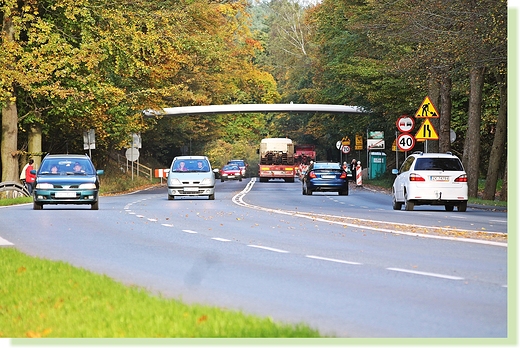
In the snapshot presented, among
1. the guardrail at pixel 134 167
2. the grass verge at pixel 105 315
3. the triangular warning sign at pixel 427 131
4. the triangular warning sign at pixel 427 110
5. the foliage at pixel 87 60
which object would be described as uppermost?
the foliage at pixel 87 60

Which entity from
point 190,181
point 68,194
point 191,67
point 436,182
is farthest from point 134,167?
point 436,182

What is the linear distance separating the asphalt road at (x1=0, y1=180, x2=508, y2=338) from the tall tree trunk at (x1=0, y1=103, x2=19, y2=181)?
18.9 m

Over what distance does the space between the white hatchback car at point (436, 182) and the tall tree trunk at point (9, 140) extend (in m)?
19.2

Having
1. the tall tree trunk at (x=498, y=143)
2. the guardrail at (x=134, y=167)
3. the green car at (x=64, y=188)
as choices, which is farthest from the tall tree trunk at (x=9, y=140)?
the guardrail at (x=134, y=167)

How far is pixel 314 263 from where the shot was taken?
56.7 ft

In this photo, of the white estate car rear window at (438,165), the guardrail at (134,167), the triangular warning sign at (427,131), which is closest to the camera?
the white estate car rear window at (438,165)

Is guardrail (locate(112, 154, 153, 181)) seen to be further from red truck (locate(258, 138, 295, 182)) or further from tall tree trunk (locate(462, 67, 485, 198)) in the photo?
tall tree trunk (locate(462, 67, 485, 198))

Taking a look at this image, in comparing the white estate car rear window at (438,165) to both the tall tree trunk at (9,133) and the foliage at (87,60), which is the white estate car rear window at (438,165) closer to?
→ the foliage at (87,60)

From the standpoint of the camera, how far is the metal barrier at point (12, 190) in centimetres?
4800

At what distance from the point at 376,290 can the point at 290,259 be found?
14.4 feet

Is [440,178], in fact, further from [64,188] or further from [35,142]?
[35,142]

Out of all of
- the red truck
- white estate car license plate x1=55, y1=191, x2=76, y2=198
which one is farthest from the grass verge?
the red truck

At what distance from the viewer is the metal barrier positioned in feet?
157

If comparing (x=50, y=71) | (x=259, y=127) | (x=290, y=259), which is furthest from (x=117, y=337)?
(x=259, y=127)
